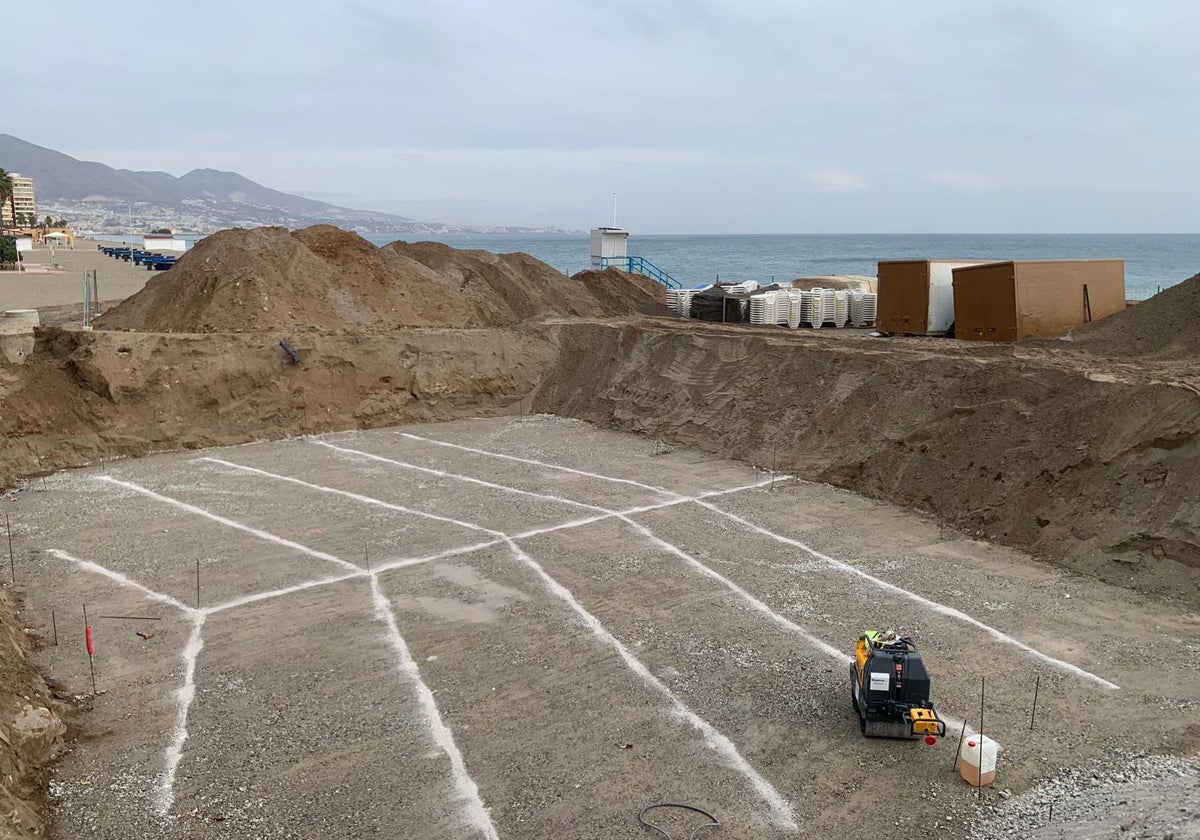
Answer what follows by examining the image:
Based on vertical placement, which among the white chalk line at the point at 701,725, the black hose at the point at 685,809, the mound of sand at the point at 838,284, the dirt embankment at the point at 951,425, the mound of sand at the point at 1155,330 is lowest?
the black hose at the point at 685,809

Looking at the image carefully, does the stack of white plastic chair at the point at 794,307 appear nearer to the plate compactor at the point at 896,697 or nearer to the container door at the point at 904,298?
the container door at the point at 904,298

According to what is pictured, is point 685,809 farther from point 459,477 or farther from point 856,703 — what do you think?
point 459,477

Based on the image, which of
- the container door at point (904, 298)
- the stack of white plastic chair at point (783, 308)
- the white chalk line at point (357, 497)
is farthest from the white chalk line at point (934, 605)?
the stack of white plastic chair at point (783, 308)

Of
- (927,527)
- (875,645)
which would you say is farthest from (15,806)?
(927,527)

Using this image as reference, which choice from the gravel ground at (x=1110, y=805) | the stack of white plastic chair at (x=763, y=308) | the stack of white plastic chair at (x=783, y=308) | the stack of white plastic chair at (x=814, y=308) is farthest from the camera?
the stack of white plastic chair at (x=814, y=308)

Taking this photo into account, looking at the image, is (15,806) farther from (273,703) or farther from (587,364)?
(587,364)

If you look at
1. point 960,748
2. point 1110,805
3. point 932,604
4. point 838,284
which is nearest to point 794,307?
point 838,284

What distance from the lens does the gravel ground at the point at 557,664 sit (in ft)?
27.1

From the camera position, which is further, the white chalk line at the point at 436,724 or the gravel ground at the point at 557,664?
the gravel ground at the point at 557,664

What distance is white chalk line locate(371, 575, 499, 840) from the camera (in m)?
8.03

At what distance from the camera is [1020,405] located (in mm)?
17484

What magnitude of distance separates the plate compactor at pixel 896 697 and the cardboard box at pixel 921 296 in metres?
18.1

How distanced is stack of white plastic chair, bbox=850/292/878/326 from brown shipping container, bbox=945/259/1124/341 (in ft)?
21.3

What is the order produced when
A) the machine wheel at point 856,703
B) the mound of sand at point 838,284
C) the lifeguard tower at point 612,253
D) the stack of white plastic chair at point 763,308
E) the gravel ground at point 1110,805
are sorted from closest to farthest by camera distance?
the gravel ground at point 1110,805 < the machine wheel at point 856,703 < the stack of white plastic chair at point 763,308 < the mound of sand at point 838,284 < the lifeguard tower at point 612,253
